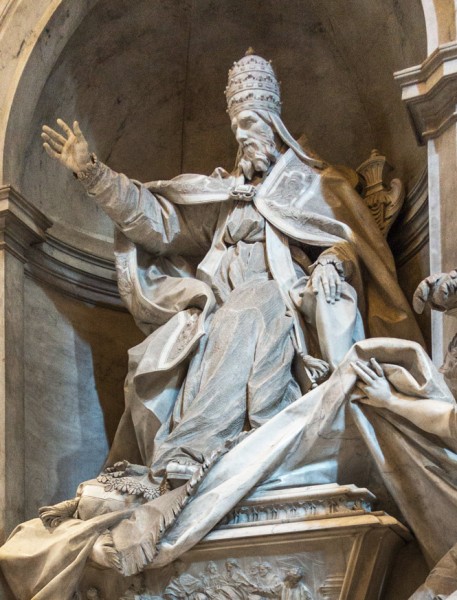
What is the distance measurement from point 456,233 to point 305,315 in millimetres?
739

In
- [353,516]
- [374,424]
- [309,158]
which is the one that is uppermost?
[309,158]

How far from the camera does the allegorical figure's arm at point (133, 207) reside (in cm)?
605

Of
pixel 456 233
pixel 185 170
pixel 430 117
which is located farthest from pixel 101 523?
pixel 185 170

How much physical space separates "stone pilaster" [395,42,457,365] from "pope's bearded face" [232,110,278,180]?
0.74 meters

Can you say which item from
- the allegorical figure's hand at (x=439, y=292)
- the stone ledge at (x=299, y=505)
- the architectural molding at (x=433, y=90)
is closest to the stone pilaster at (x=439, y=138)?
the architectural molding at (x=433, y=90)

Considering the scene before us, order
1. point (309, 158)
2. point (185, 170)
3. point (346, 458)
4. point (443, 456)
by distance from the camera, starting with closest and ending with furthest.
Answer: point (443, 456), point (346, 458), point (309, 158), point (185, 170)

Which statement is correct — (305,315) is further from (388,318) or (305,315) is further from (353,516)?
(353,516)

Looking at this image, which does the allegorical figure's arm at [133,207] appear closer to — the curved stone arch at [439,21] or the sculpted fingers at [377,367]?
the curved stone arch at [439,21]

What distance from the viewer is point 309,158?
Answer: 6.27m

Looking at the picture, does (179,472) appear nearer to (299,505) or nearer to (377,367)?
(299,505)

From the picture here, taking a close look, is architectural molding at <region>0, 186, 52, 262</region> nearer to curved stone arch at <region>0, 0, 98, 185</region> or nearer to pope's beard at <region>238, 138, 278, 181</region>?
curved stone arch at <region>0, 0, 98, 185</region>

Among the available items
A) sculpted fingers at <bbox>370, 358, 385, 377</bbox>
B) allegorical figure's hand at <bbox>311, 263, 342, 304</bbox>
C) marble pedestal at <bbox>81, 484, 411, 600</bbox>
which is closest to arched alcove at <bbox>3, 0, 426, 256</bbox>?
allegorical figure's hand at <bbox>311, 263, 342, 304</bbox>

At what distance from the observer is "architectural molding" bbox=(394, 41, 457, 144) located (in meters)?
5.55

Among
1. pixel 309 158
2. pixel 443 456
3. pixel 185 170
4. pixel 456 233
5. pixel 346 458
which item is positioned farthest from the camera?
pixel 185 170
